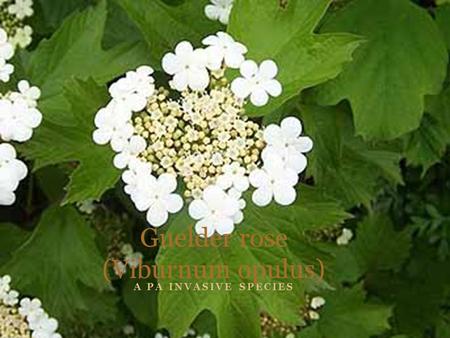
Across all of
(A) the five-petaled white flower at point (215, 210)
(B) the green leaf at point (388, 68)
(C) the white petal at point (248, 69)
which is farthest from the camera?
(B) the green leaf at point (388, 68)

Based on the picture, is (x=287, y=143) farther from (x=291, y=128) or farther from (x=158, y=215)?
(x=158, y=215)

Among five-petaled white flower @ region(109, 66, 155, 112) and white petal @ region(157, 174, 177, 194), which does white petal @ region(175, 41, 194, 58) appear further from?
white petal @ region(157, 174, 177, 194)

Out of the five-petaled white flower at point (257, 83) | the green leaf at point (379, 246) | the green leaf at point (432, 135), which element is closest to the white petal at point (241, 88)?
the five-petaled white flower at point (257, 83)

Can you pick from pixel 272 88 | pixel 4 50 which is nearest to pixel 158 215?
pixel 272 88

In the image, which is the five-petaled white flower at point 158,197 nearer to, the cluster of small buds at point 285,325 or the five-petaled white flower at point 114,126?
the five-petaled white flower at point 114,126

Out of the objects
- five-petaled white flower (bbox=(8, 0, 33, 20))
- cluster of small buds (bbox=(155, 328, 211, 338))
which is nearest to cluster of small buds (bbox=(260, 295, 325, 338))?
cluster of small buds (bbox=(155, 328, 211, 338))
